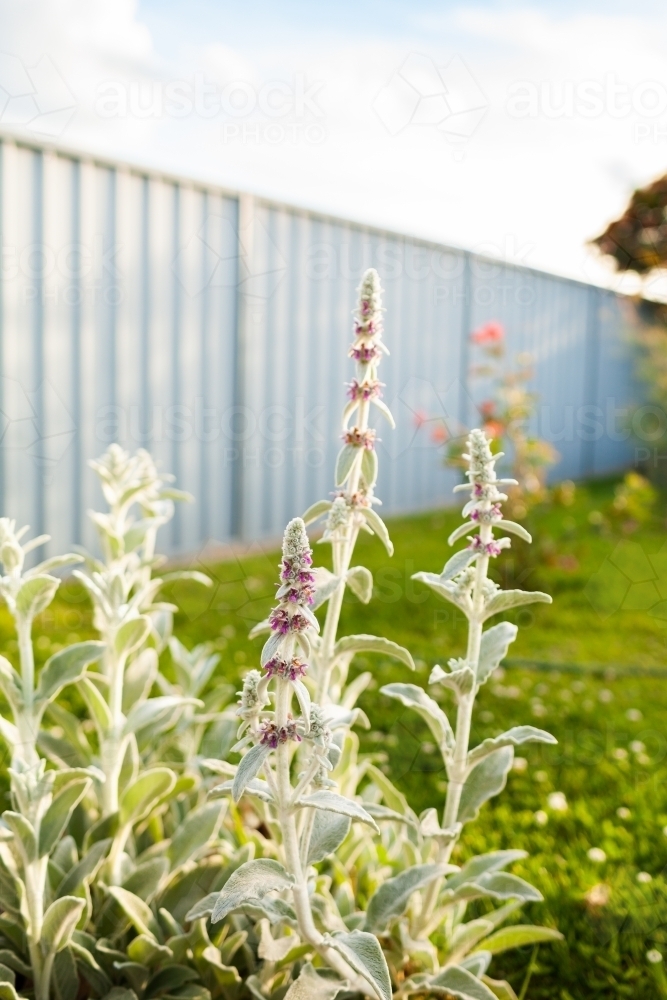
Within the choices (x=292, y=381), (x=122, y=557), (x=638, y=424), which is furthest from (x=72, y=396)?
(x=638, y=424)

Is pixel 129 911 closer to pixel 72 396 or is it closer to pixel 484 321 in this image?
pixel 72 396

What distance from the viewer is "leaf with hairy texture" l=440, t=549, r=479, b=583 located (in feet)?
3.16

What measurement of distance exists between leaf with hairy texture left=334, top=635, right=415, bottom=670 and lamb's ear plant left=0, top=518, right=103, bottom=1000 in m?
0.30

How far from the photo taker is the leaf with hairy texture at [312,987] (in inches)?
36.6

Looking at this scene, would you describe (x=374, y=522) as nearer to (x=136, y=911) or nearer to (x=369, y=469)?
(x=369, y=469)

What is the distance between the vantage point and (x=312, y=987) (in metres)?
0.95

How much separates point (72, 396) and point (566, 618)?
7.38 ft

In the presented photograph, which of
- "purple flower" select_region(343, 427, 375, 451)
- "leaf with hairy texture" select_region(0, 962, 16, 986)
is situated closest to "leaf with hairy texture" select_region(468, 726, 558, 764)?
"purple flower" select_region(343, 427, 375, 451)

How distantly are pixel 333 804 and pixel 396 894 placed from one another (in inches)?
11.2

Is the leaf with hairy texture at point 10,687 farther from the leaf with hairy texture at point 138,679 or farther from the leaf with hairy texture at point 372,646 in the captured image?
the leaf with hairy texture at point 372,646

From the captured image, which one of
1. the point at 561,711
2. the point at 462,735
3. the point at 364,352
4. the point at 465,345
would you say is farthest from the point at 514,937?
the point at 465,345

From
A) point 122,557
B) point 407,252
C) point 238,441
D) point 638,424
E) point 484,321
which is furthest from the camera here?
point 638,424

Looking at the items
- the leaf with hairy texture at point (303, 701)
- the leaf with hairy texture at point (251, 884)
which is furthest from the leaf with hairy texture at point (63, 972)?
the leaf with hairy texture at point (303, 701)

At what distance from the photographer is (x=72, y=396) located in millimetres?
3873
